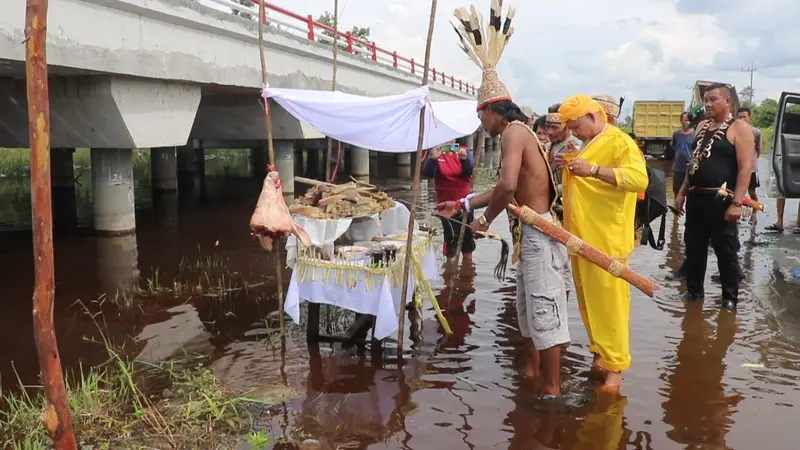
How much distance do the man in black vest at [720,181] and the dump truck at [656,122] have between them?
20086mm

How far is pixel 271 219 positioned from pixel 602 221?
217cm

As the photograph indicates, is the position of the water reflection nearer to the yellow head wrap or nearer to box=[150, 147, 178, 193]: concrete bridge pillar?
the yellow head wrap

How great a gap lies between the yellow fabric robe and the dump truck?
72.8 ft

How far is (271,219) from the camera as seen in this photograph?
4488mm

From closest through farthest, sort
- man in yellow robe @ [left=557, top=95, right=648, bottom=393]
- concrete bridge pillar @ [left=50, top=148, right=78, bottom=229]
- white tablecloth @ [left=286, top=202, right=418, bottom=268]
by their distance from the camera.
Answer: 1. man in yellow robe @ [left=557, top=95, right=648, bottom=393]
2. white tablecloth @ [left=286, top=202, right=418, bottom=268]
3. concrete bridge pillar @ [left=50, top=148, right=78, bottom=229]

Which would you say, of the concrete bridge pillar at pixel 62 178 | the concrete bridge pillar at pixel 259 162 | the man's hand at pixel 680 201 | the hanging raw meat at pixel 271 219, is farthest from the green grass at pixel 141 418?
the concrete bridge pillar at pixel 259 162

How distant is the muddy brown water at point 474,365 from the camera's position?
11.9 ft

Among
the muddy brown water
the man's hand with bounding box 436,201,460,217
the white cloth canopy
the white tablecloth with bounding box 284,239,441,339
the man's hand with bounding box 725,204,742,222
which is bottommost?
the muddy brown water

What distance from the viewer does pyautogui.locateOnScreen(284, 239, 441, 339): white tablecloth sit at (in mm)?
4641

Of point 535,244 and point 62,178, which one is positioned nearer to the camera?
point 535,244

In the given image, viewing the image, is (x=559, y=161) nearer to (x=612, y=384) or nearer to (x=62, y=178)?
(x=612, y=384)

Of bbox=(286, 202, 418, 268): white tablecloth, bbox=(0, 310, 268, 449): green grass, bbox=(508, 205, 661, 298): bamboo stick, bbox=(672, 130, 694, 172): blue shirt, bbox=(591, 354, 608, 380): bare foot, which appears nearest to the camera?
bbox=(0, 310, 268, 449): green grass

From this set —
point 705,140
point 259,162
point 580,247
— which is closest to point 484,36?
point 580,247

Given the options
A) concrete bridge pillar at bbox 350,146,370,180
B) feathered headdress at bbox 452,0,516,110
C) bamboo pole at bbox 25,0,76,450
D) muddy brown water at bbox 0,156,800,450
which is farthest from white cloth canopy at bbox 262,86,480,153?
concrete bridge pillar at bbox 350,146,370,180
